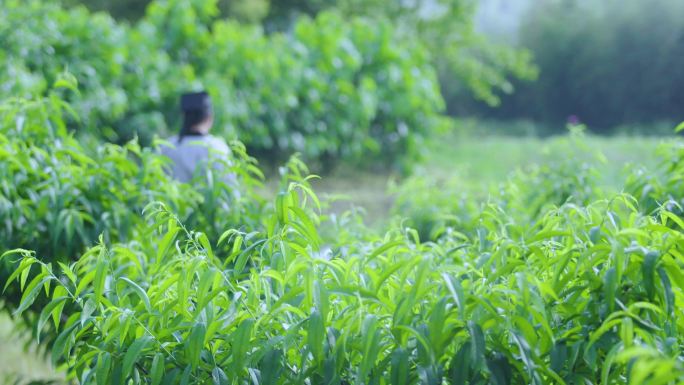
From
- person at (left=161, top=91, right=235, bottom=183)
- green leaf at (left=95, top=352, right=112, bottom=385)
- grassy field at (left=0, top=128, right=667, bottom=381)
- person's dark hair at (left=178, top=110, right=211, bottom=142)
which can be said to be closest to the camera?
green leaf at (left=95, top=352, right=112, bottom=385)

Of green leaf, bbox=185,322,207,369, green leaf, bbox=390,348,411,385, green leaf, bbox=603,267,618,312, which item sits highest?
green leaf, bbox=603,267,618,312

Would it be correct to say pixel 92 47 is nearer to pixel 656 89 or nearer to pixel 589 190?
pixel 589 190

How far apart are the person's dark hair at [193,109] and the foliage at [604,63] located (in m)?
18.3

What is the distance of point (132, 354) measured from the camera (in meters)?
1.76

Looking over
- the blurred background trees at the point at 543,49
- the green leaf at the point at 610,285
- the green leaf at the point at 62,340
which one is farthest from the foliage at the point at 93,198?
the blurred background trees at the point at 543,49

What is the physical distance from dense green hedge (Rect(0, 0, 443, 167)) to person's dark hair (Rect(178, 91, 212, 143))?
6.20 ft

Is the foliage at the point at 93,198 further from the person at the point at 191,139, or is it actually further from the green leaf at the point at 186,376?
the green leaf at the point at 186,376

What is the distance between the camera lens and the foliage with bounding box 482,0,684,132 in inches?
846

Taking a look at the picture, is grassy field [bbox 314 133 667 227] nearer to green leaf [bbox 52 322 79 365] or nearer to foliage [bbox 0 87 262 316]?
foliage [bbox 0 87 262 316]

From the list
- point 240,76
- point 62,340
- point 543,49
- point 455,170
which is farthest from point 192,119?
point 543,49

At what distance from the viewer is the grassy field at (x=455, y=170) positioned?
5.25m

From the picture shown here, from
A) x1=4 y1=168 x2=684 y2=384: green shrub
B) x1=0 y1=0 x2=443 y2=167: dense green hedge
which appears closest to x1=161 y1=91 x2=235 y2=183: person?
x1=0 y1=0 x2=443 y2=167: dense green hedge

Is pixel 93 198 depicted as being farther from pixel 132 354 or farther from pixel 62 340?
pixel 132 354

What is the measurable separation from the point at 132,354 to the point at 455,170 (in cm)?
843
